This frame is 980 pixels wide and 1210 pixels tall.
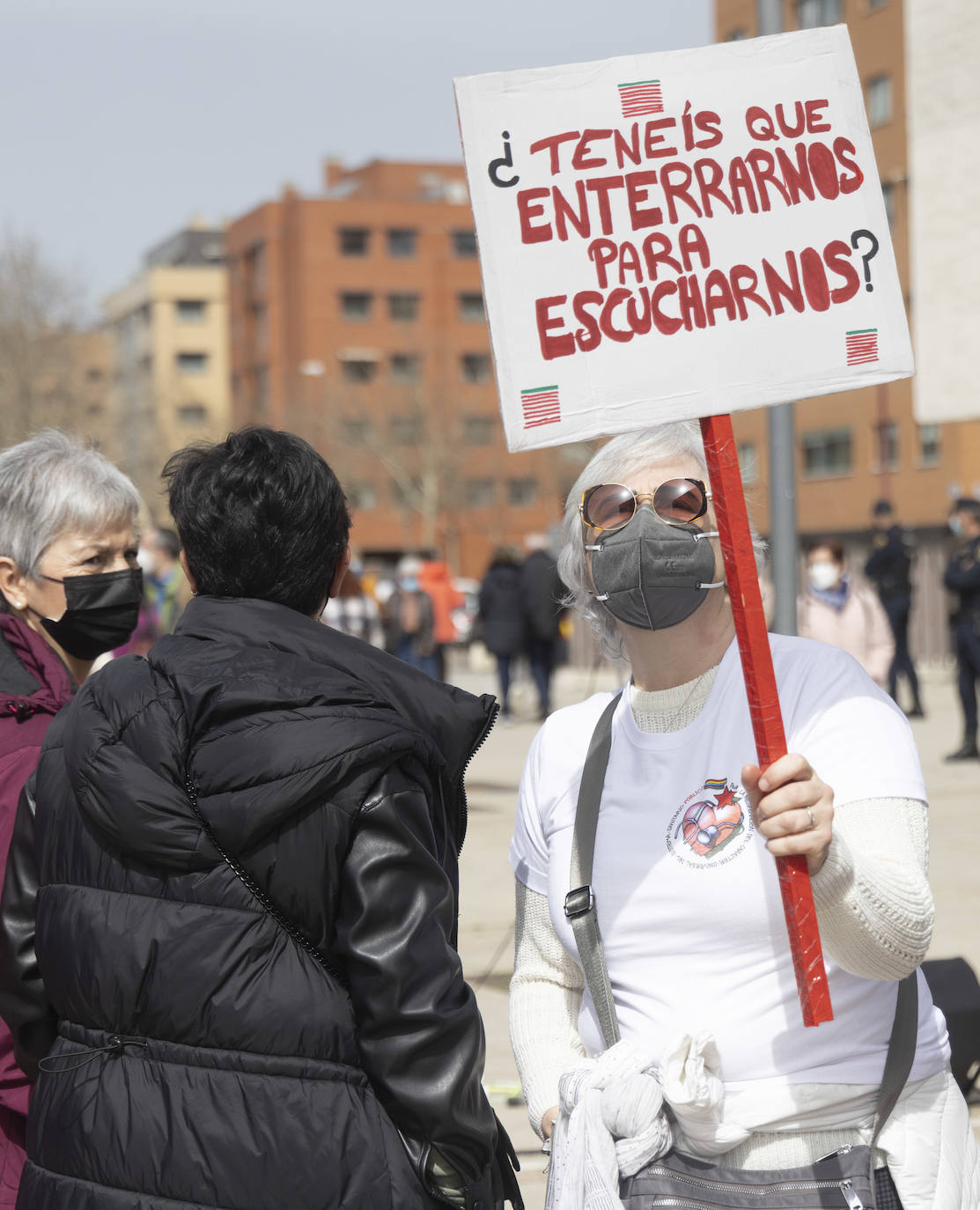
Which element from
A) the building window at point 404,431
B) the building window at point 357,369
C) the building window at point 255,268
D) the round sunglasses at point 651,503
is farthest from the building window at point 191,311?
the round sunglasses at point 651,503

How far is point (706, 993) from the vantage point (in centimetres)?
228

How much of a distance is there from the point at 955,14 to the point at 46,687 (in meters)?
7.73

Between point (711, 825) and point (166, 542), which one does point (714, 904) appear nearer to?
point (711, 825)

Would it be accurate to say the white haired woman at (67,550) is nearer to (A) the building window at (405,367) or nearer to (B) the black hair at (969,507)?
(B) the black hair at (969,507)

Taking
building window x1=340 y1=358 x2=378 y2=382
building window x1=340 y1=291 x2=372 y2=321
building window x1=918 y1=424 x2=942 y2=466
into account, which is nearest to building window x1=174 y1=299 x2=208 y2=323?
building window x1=340 y1=291 x2=372 y2=321

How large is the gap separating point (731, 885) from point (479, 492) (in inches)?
2594

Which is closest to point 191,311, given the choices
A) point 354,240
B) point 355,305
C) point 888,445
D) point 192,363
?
point 192,363

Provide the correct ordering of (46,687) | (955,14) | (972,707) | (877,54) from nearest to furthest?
1. (46,687)
2. (955,14)
3. (972,707)
4. (877,54)

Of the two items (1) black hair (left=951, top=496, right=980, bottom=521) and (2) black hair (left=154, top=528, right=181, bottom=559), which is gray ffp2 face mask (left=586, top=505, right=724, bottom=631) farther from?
(1) black hair (left=951, top=496, right=980, bottom=521)

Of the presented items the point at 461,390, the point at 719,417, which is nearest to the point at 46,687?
the point at 719,417

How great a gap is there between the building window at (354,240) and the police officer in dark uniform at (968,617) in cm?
6411

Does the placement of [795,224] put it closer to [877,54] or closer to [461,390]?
[877,54]

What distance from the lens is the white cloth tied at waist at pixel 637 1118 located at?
7.17ft

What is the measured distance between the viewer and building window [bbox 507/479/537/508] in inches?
2840
